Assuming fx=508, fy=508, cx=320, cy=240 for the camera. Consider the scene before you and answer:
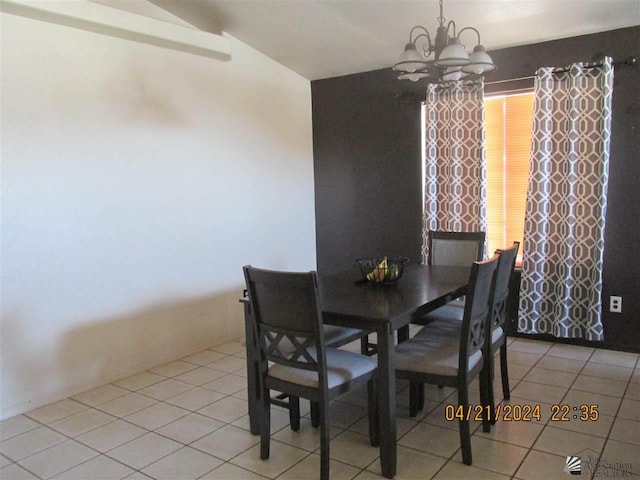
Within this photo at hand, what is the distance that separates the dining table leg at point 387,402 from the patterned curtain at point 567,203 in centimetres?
216

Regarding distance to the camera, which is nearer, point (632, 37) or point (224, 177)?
point (632, 37)

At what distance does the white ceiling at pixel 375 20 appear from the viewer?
3.29m

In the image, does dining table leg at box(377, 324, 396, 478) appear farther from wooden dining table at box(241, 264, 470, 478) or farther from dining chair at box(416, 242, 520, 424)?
dining chair at box(416, 242, 520, 424)

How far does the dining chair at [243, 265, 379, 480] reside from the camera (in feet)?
6.79

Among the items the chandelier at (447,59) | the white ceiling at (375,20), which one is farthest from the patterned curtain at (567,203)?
the chandelier at (447,59)

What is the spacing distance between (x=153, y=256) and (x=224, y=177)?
2.99 feet

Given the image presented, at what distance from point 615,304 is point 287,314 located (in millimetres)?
2760

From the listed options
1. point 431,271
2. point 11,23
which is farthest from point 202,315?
point 11,23

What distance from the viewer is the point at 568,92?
3.65m

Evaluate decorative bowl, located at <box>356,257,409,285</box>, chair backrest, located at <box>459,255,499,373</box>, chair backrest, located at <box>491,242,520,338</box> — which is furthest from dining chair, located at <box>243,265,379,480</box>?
chair backrest, located at <box>491,242,520,338</box>

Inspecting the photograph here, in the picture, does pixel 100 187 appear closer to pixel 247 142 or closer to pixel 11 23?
pixel 11 23

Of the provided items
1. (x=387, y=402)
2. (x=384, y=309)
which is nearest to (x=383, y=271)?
(x=384, y=309)

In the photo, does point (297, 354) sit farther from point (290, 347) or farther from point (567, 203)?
point (567, 203)

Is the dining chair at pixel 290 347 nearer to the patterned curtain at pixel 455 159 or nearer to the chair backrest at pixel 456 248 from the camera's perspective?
the chair backrest at pixel 456 248
